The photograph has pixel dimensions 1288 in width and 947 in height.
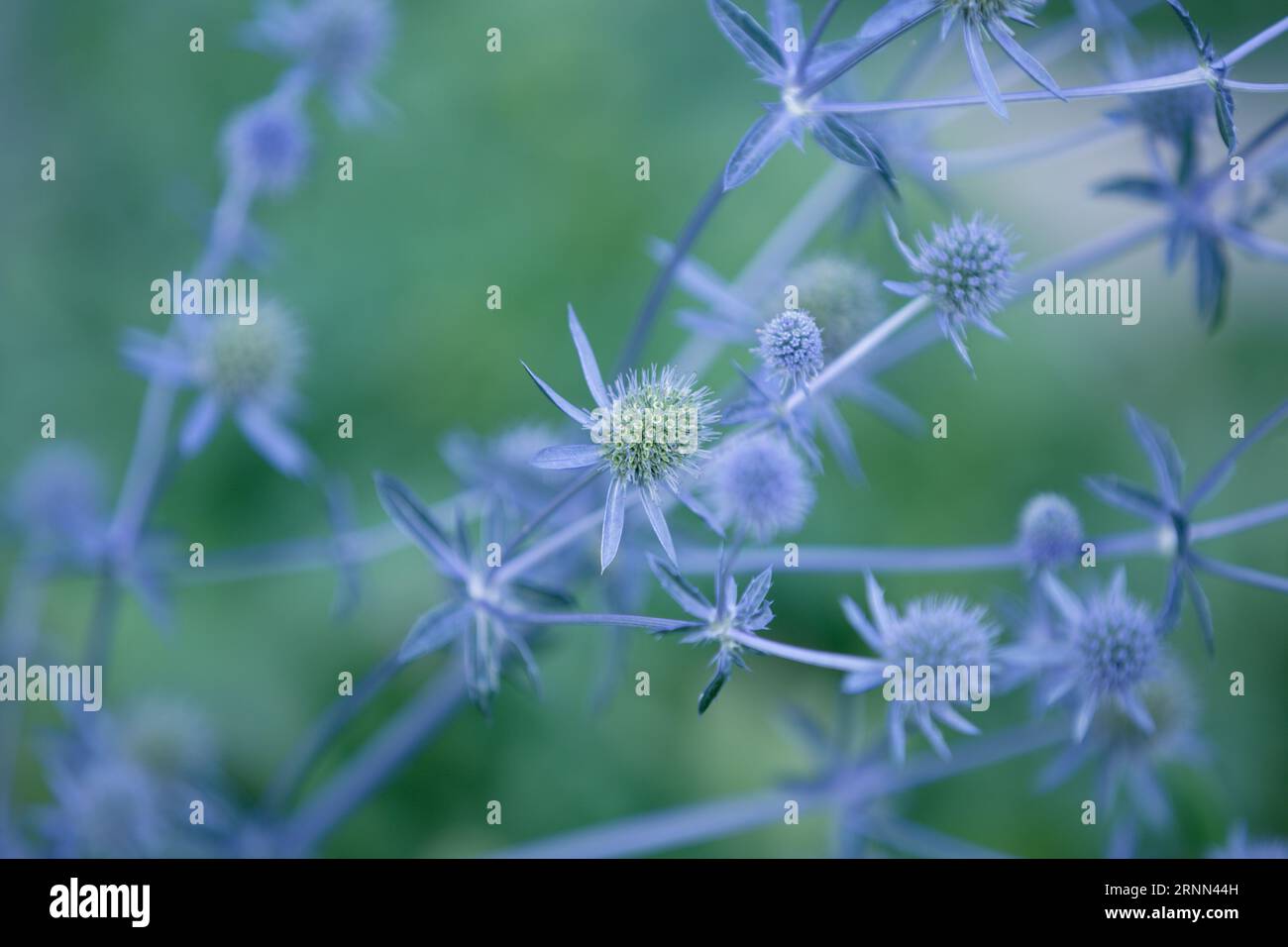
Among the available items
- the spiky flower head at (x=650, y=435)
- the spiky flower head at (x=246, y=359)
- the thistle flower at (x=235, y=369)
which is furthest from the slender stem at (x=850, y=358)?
the spiky flower head at (x=246, y=359)

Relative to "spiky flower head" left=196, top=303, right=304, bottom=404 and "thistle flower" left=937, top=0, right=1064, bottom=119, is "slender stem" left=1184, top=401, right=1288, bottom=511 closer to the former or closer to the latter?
"thistle flower" left=937, top=0, right=1064, bottom=119

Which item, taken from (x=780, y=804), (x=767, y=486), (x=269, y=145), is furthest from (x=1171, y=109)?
(x=269, y=145)

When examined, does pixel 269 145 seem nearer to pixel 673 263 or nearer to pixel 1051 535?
pixel 673 263

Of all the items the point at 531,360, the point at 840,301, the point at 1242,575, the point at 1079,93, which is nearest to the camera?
the point at 1079,93

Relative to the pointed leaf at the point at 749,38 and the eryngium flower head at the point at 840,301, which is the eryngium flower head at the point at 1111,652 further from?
the pointed leaf at the point at 749,38

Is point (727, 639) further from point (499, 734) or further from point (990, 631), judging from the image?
point (499, 734)
